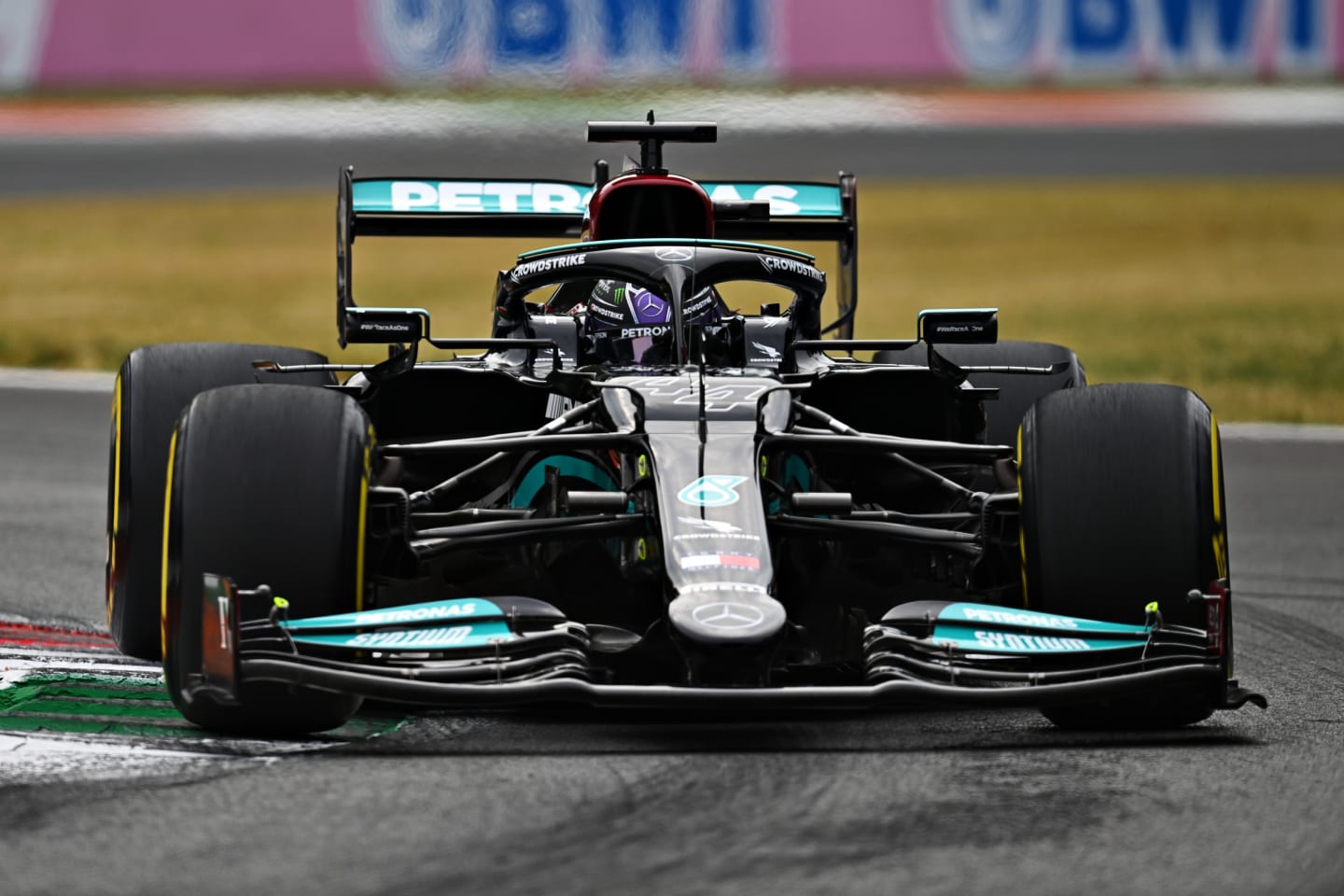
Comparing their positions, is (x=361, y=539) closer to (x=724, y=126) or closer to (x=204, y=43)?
(x=724, y=126)

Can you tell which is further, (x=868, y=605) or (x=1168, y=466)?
(x=868, y=605)

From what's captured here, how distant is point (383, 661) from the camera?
17.2 ft

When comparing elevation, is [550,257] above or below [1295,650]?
above

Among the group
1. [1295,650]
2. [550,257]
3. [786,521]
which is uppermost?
[550,257]

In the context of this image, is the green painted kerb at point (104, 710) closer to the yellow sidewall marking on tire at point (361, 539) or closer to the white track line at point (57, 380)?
the yellow sidewall marking on tire at point (361, 539)

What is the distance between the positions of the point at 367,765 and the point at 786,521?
1.25 metres

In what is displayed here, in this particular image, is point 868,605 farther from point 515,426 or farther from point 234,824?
point 234,824

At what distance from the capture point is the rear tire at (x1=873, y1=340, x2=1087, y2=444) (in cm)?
789

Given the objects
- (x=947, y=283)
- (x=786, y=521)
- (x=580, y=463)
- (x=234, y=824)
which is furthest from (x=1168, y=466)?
(x=947, y=283)

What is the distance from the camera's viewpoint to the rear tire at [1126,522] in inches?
224

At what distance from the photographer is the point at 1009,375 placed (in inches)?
321

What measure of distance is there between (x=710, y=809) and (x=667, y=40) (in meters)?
23.2

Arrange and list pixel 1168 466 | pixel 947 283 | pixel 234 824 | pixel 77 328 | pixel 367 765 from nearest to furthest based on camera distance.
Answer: pixel 234 824
pixel 367 765
pixel 1168 466
pixel 77 328
pixel 947 283

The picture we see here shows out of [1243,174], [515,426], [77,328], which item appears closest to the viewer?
[515,426]
